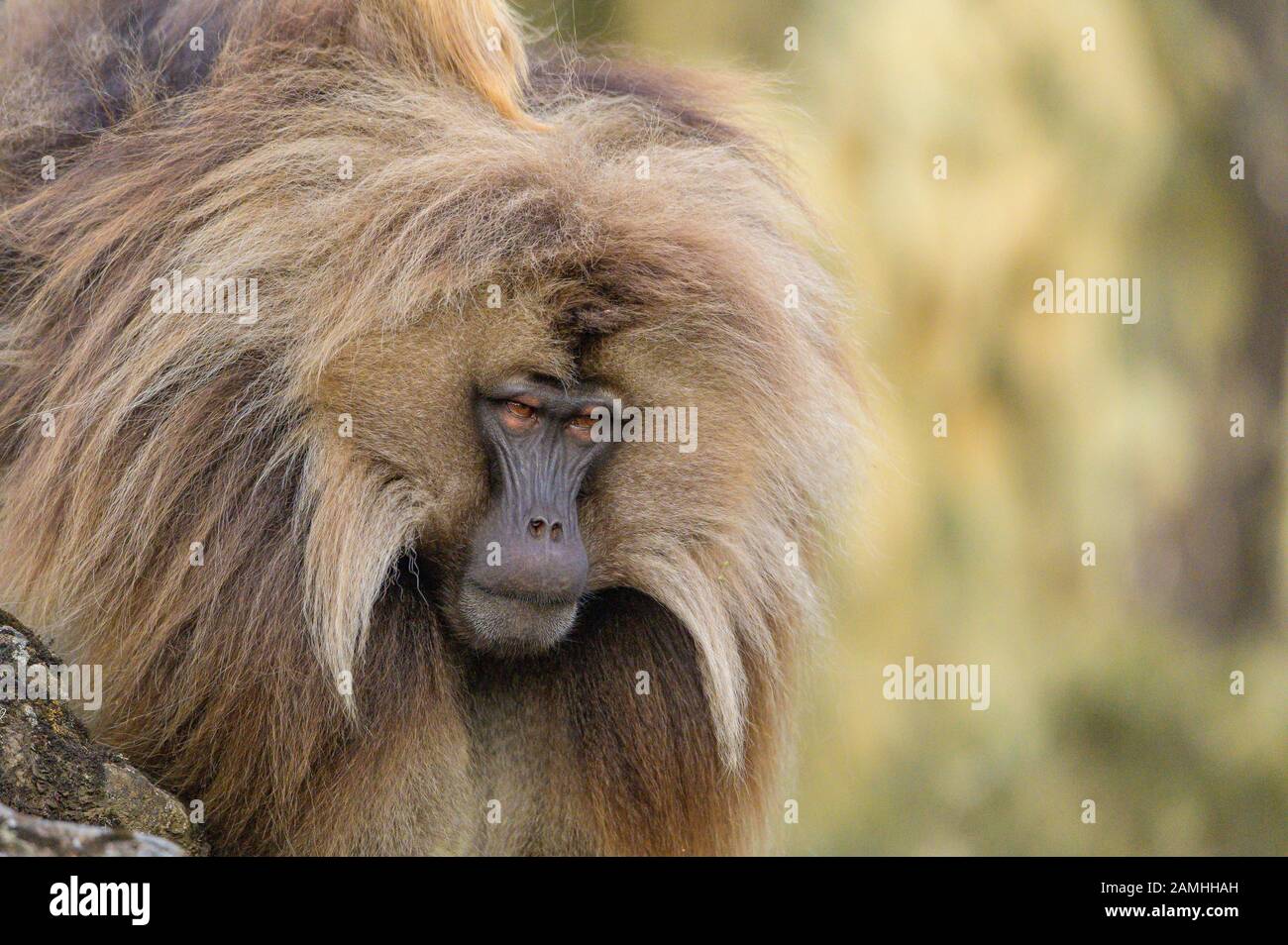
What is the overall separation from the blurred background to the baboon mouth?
421 cm

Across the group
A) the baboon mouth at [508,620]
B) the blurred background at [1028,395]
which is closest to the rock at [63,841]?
the baboon mouth at [508,620]

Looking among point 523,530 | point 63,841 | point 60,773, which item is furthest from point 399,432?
point 63,841

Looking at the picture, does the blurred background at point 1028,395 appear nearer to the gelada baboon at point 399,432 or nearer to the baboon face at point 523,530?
the gelada baboon at point 399,432

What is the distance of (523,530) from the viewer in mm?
3072

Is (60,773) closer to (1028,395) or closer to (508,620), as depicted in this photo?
(508,620)

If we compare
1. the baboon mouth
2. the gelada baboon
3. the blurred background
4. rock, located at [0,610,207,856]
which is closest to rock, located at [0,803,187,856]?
rock, located at [0,610,207,856]

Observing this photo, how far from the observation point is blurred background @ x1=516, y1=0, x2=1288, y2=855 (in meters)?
7.53

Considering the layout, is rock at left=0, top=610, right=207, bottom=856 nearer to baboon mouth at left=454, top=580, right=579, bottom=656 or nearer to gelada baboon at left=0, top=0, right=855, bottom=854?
gelada baboon at left=0, top=0, right=855, bottom=854

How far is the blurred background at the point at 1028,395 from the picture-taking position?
7527mm

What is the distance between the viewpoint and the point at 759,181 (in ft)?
11.8

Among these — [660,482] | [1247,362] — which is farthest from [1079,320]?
[660,482]

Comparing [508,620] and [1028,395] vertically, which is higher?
[1028,395]

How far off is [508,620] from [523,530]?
0.20 meters

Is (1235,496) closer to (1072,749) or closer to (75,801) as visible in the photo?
(1072,749)
